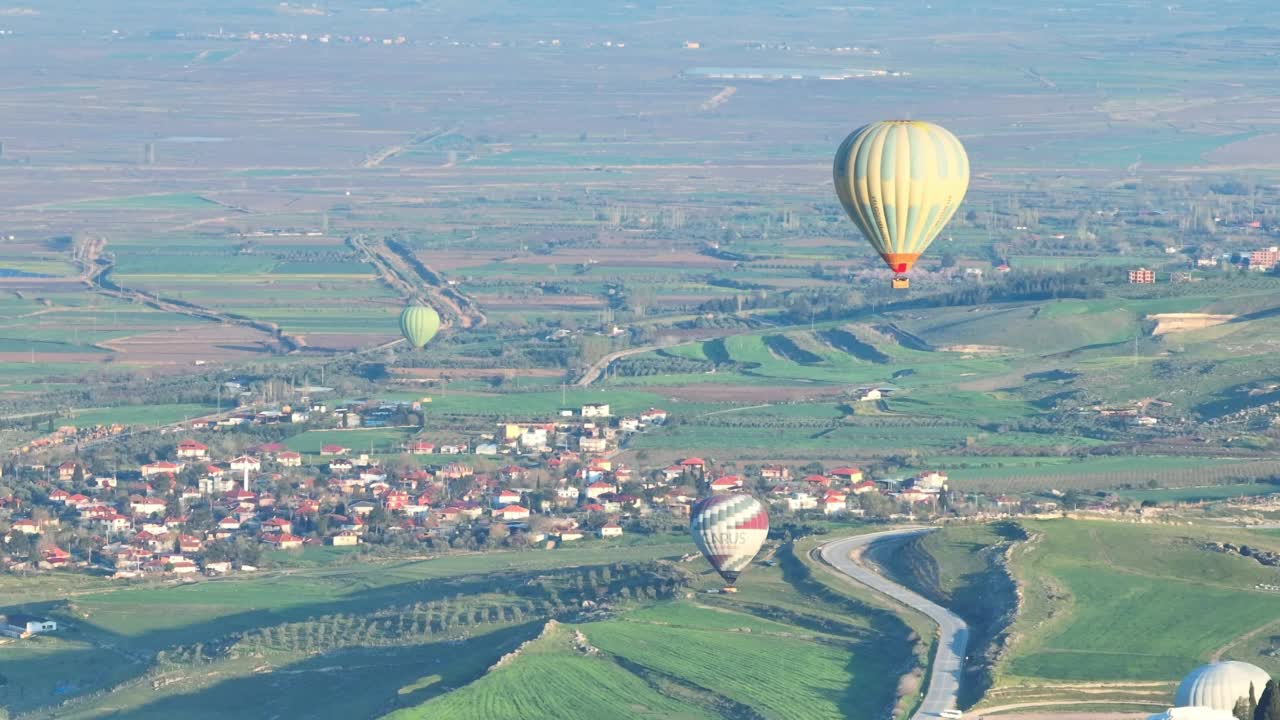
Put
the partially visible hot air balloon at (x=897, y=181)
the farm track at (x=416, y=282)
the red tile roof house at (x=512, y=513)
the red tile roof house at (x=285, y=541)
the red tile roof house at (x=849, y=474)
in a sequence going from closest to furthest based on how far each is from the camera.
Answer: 1. the partially visible hot air balloon at (x=897, y=181)
2. the red tile roof house at (x=285, y=541)
3. the red tile roof house at (x=512, y=513)
4. the red tile roof house at (x=849, y=474)
5. the farm track at (x=416, y=282)

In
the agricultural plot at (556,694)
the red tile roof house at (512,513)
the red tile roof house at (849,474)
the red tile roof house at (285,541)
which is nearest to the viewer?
the agricultural plot at (556,694)

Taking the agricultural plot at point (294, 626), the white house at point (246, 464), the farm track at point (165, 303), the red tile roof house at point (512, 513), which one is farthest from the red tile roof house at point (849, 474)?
the farm track at point (165, 303)

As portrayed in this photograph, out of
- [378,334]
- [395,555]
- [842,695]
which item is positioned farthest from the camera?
[378,334]

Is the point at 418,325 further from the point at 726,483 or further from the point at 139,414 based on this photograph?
the point at 726,483

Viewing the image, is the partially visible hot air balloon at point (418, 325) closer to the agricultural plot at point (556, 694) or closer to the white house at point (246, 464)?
the white house at point (246, 464)

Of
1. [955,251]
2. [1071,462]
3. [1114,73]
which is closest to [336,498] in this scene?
[1071,462]

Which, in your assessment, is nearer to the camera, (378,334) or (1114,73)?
(378,334)

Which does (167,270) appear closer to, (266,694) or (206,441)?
(206,441)
